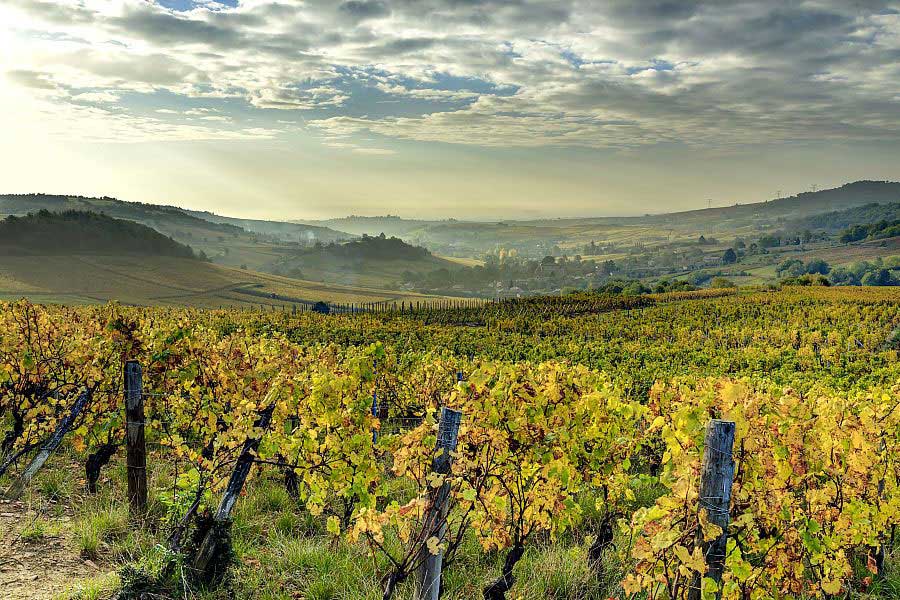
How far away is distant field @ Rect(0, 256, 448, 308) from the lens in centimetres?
10975

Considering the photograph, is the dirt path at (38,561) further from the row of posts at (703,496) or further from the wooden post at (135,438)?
the row of posts at (703,496)

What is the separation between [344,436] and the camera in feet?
21.5

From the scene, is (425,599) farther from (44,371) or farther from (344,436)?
(44,371)

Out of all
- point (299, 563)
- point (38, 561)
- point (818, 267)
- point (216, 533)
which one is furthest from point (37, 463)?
point (818, 267)

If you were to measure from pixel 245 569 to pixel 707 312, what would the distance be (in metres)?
52.5

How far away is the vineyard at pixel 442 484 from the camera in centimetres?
443

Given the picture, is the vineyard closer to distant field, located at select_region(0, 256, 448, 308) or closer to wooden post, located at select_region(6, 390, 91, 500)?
wooden post, located at select_region(6, 390, 91, 500)

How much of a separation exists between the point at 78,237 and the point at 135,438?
587ft

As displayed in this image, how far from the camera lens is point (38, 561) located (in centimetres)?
575

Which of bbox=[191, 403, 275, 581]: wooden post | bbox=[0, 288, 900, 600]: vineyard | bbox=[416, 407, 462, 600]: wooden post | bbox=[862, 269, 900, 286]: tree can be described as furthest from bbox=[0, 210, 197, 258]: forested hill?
bbox=[862, 269, 900, 286]: tree

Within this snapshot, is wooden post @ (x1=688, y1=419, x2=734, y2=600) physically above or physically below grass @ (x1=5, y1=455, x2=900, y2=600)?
above

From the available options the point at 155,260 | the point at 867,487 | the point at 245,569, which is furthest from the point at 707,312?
the point at 155,260

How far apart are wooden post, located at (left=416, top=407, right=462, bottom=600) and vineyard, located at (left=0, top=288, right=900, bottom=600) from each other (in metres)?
0.02

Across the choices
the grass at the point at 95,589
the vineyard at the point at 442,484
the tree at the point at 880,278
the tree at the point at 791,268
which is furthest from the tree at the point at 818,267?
the grass at the point at 95,589
